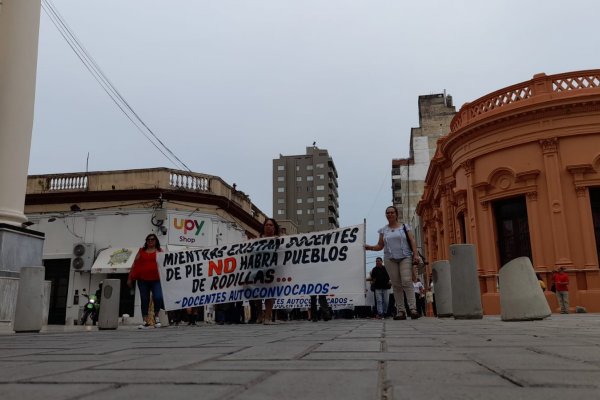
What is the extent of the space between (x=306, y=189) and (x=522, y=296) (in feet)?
330

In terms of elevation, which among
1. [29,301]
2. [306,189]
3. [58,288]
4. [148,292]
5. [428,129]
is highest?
[306,189]

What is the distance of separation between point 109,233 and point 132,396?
23.4 m

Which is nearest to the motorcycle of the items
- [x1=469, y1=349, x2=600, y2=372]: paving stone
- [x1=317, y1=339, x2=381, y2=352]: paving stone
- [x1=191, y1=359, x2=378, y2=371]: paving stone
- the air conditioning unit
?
the air conditioning unit

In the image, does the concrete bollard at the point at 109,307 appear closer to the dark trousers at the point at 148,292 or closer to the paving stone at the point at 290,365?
the dark trousers at the point at 148,292

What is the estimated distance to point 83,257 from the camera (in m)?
22.9

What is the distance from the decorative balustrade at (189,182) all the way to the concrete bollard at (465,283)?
17.7 meters

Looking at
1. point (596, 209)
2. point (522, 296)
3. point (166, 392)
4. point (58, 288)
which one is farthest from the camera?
point (58, 288)

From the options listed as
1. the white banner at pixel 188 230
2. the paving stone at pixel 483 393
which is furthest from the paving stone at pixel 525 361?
the white banner at pixel 188 230

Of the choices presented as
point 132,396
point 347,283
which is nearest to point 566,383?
point 132,396

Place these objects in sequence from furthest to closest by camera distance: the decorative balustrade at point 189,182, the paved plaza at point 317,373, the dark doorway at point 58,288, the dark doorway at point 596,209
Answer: the decorative balustrade at point 189,182 < the dark doorway at point 58,288 < the dark doorway at point 596,209 < the paved plaza at point 317,373

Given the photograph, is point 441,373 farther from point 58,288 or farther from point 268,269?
point 58,288

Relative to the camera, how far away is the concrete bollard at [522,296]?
7895 mm

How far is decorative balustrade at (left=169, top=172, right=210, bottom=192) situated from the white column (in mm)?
14986

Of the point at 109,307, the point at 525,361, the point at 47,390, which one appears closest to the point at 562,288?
the point at 109,307
